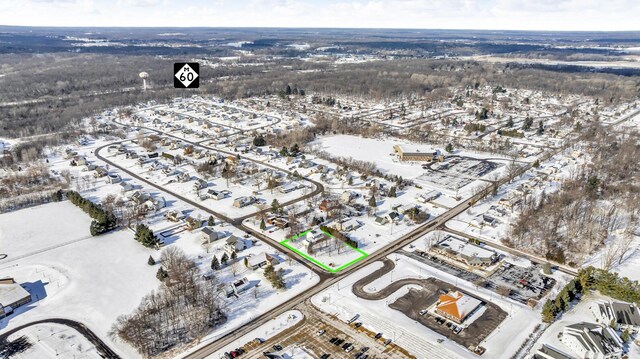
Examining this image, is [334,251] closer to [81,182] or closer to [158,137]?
[81,182]

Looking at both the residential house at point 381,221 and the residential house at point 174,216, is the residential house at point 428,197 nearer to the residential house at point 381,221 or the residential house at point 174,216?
the residential house at point 381,221

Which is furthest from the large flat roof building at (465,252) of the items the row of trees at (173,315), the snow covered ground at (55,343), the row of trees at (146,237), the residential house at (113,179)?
the residential house at (113,179)

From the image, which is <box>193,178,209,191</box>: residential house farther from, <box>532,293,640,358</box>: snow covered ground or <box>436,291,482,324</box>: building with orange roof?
<box>532,293,640,358</box>: snow covered ground

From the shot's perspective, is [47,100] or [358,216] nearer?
[358,216]

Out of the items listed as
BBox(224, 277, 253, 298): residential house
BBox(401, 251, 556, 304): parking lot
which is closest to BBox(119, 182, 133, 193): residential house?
BBox(224, 277, 253, 298): residential house

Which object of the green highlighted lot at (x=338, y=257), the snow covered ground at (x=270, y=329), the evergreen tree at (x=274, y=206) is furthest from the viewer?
the evergreen tree at (x=274, y=206)

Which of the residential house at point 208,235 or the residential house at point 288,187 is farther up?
A: the residential house at point 288,187

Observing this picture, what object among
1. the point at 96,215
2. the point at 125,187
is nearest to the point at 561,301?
the point at 96,215

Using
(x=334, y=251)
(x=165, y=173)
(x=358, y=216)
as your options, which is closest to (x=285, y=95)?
(x=165, y=173)
